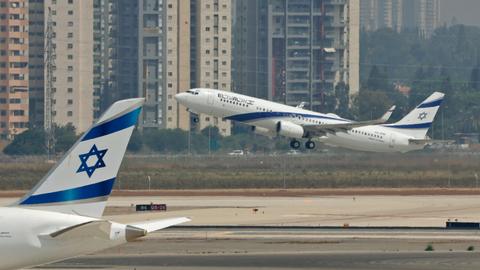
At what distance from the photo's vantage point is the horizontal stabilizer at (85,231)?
38188mm

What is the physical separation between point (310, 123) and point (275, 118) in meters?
4.15

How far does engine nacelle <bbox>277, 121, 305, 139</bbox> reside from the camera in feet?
390

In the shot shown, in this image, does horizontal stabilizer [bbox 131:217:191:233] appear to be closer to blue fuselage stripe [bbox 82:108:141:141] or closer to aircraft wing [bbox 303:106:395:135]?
blue fuselage stripe [bbox 82:108:141:141]

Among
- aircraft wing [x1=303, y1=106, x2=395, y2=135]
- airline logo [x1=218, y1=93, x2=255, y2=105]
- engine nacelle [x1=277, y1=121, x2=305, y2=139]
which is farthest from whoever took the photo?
aircraft wing [x1=303, y1=106, x2=395, y2=135]

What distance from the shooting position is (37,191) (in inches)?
1578

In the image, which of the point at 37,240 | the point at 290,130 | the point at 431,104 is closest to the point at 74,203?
the point at 37,240

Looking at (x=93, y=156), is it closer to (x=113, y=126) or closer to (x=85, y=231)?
A: (x=113, y=126)

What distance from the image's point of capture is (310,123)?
121688 mm

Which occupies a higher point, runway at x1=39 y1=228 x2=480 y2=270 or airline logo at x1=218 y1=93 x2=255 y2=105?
airline logo at x1=218 y1=93 x2=255 y2=105

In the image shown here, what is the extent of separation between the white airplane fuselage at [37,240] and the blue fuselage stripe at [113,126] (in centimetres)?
232

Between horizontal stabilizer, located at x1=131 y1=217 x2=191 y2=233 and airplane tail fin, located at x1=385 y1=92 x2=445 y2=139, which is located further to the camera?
airplane tail fin, located at x1=385 y1=92 x2=445 y2=139

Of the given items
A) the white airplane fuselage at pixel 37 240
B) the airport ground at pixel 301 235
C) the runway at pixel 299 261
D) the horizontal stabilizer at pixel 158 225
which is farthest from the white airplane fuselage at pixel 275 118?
the white airplane fuselage at pixel 37 240

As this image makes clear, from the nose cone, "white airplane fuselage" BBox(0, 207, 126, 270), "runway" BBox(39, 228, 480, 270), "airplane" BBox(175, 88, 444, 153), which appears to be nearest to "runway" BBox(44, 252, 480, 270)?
"runway" BBox(39, 228, 480, 270)

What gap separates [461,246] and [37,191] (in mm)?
28106
